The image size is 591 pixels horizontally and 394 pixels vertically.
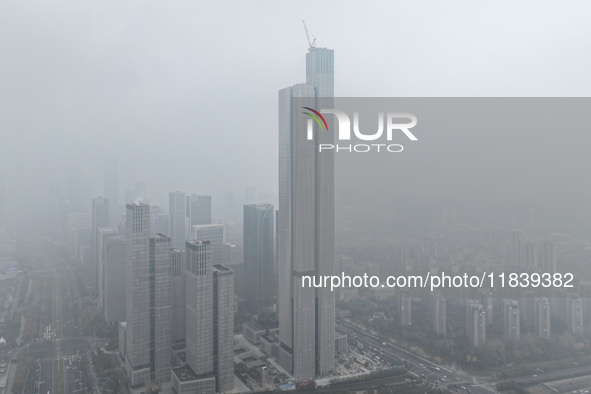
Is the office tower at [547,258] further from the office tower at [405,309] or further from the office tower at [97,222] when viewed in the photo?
the office tower at [97,222]

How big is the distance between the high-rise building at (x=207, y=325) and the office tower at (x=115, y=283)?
2120mm

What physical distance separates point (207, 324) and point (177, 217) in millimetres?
4139

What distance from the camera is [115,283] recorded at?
7059 mm

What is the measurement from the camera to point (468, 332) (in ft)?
21.1

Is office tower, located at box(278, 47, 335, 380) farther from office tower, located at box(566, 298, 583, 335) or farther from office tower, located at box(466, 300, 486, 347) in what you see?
office tower, located at box(566, 298, 583, 335)

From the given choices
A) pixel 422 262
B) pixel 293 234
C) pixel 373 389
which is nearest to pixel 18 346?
pixel 293 234

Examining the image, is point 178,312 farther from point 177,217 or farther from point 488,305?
point 488,305

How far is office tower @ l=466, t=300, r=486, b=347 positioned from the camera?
6.36 m

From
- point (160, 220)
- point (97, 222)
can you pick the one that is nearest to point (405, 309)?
point (160, 220)

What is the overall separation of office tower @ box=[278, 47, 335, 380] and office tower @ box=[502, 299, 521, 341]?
2.72m

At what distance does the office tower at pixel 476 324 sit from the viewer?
20.9ft

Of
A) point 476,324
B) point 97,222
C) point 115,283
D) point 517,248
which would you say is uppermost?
point 97,222

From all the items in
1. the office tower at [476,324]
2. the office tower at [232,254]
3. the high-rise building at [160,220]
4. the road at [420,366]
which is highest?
the high-rise building at [160,220]

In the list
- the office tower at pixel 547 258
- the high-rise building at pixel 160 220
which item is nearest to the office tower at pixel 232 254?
the high-rise building at pixel 160 220
